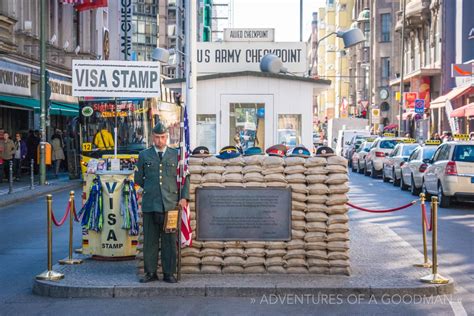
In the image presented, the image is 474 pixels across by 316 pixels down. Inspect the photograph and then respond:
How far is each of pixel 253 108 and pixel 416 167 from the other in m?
11.6

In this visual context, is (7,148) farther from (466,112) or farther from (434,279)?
(434,279)

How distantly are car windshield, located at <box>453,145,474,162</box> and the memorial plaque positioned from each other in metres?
12.3

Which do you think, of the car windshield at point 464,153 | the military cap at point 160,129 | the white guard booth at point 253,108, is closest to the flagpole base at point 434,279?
the military cap at point 160,129

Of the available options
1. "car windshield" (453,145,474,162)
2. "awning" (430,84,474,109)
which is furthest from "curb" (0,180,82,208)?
"awning" (430,84,474,109)

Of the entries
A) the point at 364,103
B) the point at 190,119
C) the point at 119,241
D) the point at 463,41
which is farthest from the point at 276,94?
the point at 364,103

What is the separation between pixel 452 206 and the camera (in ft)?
76.4

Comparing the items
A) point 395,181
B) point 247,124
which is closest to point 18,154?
point 395,181

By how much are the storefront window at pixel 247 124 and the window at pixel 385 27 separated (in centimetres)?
7041

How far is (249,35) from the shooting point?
55.1ft

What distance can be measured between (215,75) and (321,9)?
154447 mm

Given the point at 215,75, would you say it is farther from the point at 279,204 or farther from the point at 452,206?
the point at 452,206

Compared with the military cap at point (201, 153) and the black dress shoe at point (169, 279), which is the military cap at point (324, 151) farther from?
the black dress shoe at point (169, 279)

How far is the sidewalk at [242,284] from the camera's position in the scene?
1015 cm

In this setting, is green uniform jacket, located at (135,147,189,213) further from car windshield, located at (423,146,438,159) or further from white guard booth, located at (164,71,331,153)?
car windshield, located at (423,146,438,159)
